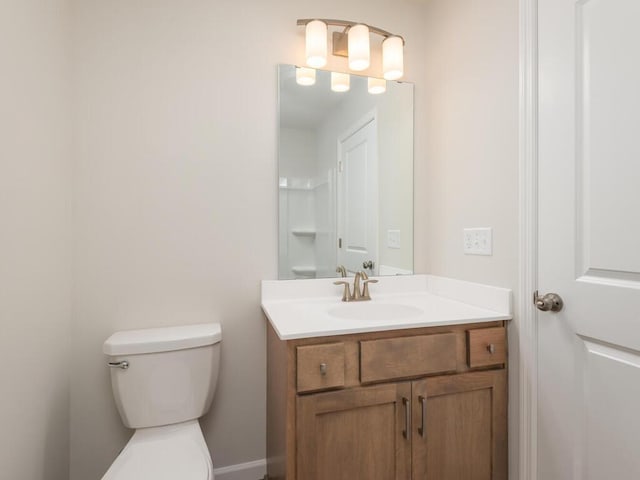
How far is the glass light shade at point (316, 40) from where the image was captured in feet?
5.31

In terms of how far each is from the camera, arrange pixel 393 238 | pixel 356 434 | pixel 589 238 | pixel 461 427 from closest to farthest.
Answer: pixel 589 238 < pixel 356 434 < pixel 461 427 < pixel 393 238

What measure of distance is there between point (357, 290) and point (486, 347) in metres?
0.60

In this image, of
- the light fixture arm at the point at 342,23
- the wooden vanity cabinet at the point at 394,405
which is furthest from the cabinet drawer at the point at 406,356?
the light fixture arm at the point at 342,23

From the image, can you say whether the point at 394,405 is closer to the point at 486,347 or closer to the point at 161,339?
the point at 486,347

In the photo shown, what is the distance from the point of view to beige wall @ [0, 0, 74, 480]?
1.03 m

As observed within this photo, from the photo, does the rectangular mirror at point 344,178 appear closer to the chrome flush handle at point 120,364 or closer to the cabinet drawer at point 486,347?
the cabinet drawer at point 486,347

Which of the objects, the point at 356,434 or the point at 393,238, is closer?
the point at 356,434

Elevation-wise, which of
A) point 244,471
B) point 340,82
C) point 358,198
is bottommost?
point 244,471

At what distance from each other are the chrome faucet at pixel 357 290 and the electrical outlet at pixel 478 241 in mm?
454

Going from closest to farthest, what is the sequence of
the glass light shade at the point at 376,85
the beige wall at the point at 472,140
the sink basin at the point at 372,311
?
the beige wall at the point at 472,140
the sink basin at the point at 372,311
the glass light shade at the point at 376,85

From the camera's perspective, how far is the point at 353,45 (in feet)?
5.45

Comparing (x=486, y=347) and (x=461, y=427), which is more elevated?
(x=486, y=347)

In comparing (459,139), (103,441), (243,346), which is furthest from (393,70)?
(103,441)

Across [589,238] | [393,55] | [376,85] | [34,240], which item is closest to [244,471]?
[34,240]
